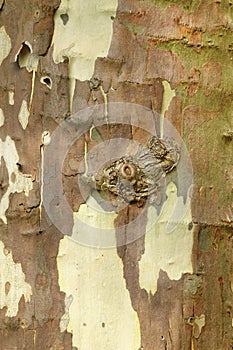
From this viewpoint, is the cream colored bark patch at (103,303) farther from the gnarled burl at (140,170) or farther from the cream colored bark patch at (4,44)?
the cream colored bark patch at (4,44)

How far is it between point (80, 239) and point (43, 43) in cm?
29

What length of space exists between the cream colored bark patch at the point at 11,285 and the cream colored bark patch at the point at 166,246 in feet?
0.57

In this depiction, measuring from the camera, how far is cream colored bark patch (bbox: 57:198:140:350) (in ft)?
3.67

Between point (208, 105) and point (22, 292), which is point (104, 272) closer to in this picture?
point (22, 292)

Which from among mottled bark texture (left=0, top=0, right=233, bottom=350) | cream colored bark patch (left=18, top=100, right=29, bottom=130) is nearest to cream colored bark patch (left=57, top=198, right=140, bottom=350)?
mottled bark texture (left=0, top=0, right=233, bottom=350)

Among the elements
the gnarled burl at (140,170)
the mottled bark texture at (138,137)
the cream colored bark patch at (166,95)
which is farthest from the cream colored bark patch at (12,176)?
the cream colored bark patch at (166,95)

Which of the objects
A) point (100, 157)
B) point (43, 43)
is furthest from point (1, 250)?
point (43, 43)

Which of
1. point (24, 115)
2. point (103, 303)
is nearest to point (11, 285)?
point (103, 303)

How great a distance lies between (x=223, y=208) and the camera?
116 cm

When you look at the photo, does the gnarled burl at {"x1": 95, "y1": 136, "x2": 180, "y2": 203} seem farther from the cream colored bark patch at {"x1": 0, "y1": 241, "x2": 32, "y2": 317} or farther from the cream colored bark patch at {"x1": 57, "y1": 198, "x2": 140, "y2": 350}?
the cream colored bark patch at {"x1": 0, "y1": 241, "x2": 32, "y2": 317}

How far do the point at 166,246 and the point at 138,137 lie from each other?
16 centimetres

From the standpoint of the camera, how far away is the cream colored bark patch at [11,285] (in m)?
1.16

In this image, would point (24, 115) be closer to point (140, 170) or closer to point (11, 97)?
point (11, 97)

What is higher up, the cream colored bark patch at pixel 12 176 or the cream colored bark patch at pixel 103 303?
the cream colored bark patch at pixel 12 176
